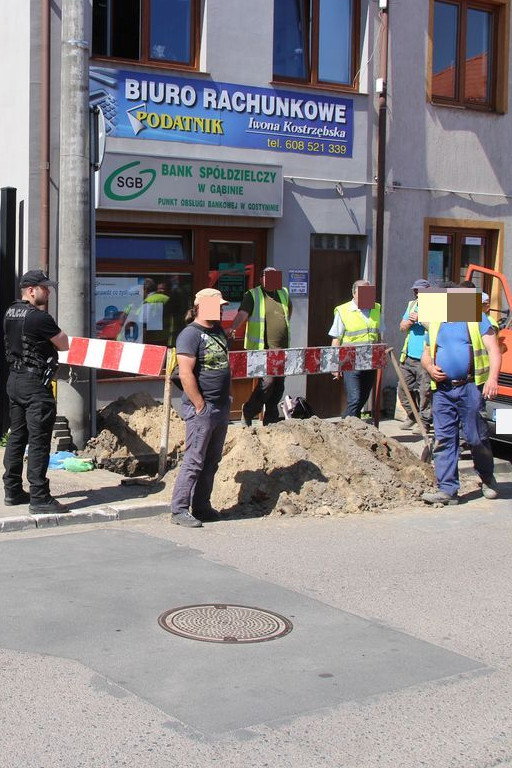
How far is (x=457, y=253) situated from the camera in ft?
53.3

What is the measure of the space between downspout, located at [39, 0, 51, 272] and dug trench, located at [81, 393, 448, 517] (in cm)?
231

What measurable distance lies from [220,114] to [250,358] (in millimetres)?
4094

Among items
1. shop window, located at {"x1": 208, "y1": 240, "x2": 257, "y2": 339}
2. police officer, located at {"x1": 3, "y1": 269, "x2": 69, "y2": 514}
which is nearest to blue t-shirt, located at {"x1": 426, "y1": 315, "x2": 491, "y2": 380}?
police officer, located at {"x1": 3, "y1": 269, "x2": 69, "y2": 514}

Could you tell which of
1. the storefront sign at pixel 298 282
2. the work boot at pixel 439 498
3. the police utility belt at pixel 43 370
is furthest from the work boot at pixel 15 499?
the storefront sign at pixel 298 282

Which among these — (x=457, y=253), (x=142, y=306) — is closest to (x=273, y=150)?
(x=142, y=306)

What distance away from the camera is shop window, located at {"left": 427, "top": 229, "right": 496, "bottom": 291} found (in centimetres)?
1596

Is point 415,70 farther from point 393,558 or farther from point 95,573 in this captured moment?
point 95,573

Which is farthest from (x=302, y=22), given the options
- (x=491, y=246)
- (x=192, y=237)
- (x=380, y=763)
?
(x=380, y=763)

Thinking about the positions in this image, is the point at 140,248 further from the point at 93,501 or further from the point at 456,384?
the point at 456,384

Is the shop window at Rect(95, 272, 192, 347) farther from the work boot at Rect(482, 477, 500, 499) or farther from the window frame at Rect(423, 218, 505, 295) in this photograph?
the work boot at Rect(482, 477, 500, 499)

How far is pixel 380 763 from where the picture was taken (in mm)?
4445

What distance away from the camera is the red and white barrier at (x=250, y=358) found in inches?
387

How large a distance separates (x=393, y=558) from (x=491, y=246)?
984 cm

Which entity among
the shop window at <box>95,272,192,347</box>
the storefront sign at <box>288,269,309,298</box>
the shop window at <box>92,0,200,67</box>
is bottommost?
the shop window at <box>95,272,192,347</box>
